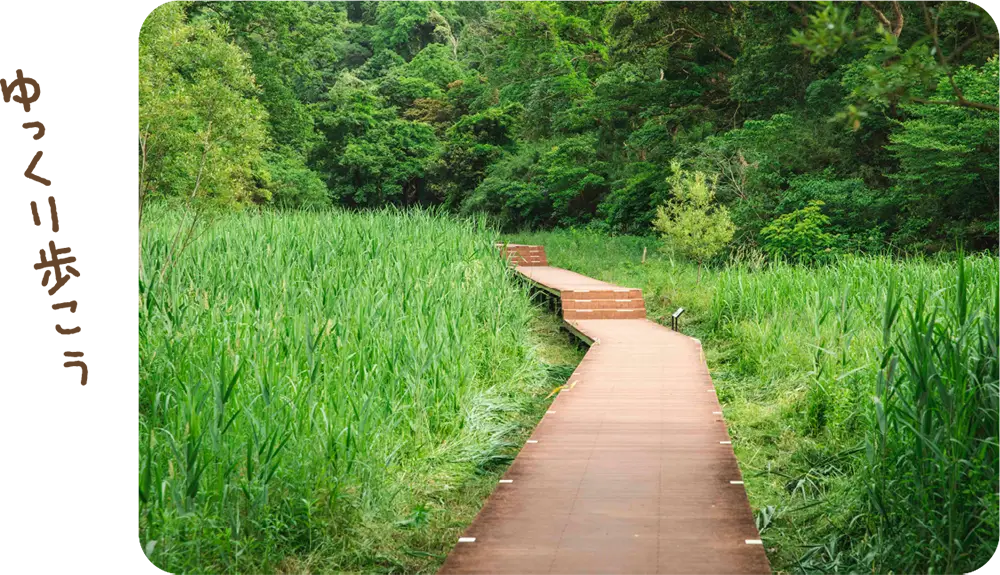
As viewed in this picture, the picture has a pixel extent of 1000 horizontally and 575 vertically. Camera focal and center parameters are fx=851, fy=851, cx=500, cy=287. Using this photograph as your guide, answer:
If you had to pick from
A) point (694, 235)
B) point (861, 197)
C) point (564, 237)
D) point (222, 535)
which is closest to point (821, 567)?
point (222, 535)

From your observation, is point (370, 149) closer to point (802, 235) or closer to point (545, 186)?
point (545, 186)

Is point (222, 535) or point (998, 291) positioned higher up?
point (998, 291)

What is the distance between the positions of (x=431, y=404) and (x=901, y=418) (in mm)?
2942

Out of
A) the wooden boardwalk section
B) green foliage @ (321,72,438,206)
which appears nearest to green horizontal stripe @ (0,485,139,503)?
the wooden boardwalk section

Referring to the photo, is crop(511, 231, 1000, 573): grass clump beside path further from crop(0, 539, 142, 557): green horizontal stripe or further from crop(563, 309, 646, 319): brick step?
crop(0, 539, 142, 557): green horizontal stripe

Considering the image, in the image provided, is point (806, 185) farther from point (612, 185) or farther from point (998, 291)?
point (998, 291)

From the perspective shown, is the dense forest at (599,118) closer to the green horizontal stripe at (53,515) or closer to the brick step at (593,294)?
the green horizontal stripe at (53,515)

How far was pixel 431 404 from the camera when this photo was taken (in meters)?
5.65

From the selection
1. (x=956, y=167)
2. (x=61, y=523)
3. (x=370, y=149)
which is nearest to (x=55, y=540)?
(x=61, y=523)

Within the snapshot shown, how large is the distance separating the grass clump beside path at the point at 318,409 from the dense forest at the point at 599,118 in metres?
2.57

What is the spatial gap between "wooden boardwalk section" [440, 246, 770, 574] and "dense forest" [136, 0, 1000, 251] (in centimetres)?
181

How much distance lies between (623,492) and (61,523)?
3.07 metres

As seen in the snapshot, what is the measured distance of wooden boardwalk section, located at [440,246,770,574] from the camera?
3.26m

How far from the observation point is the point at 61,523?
1.45 m
